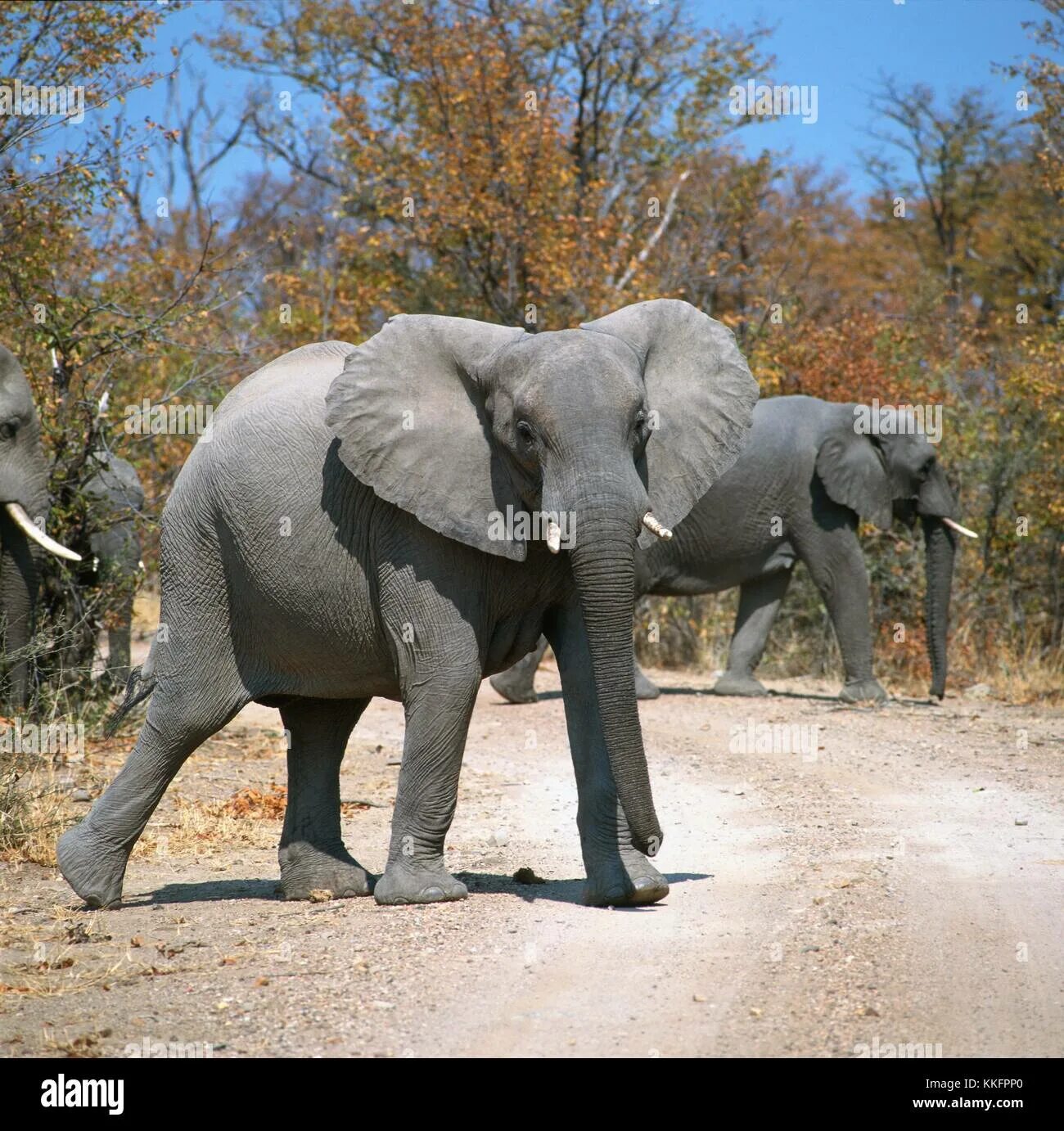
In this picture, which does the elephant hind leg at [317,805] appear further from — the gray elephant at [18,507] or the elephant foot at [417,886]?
the gray elephant at [18,507]

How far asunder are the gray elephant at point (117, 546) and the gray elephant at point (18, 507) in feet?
3.04

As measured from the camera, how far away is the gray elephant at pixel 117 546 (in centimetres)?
1284

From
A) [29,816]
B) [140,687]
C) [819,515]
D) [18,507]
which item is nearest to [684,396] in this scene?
[140,687]

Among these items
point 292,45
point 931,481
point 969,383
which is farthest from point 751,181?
point 931,481

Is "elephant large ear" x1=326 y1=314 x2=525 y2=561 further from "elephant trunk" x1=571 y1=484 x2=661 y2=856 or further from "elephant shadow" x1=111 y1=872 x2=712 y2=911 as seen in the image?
"elephant shadow" x1=111 y1=872 x2=712 y2=911

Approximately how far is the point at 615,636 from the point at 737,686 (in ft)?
31.7

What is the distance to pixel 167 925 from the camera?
24.0 ft

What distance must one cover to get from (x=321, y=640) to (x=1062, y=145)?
48.4ft

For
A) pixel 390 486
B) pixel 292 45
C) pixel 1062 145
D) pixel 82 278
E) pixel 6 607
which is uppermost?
pixel 292 45

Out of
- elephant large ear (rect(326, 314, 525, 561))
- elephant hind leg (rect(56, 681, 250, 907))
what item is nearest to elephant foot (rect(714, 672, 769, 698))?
elephant hind leg (rect(56, 681, 250, 907))

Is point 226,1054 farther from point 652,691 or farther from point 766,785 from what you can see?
point 652,691

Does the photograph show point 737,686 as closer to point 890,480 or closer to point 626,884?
point 890,480

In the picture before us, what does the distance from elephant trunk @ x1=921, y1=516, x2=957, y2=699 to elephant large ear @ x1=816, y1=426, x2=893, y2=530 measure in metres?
0.48

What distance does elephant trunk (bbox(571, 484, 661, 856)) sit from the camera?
6418 mm
